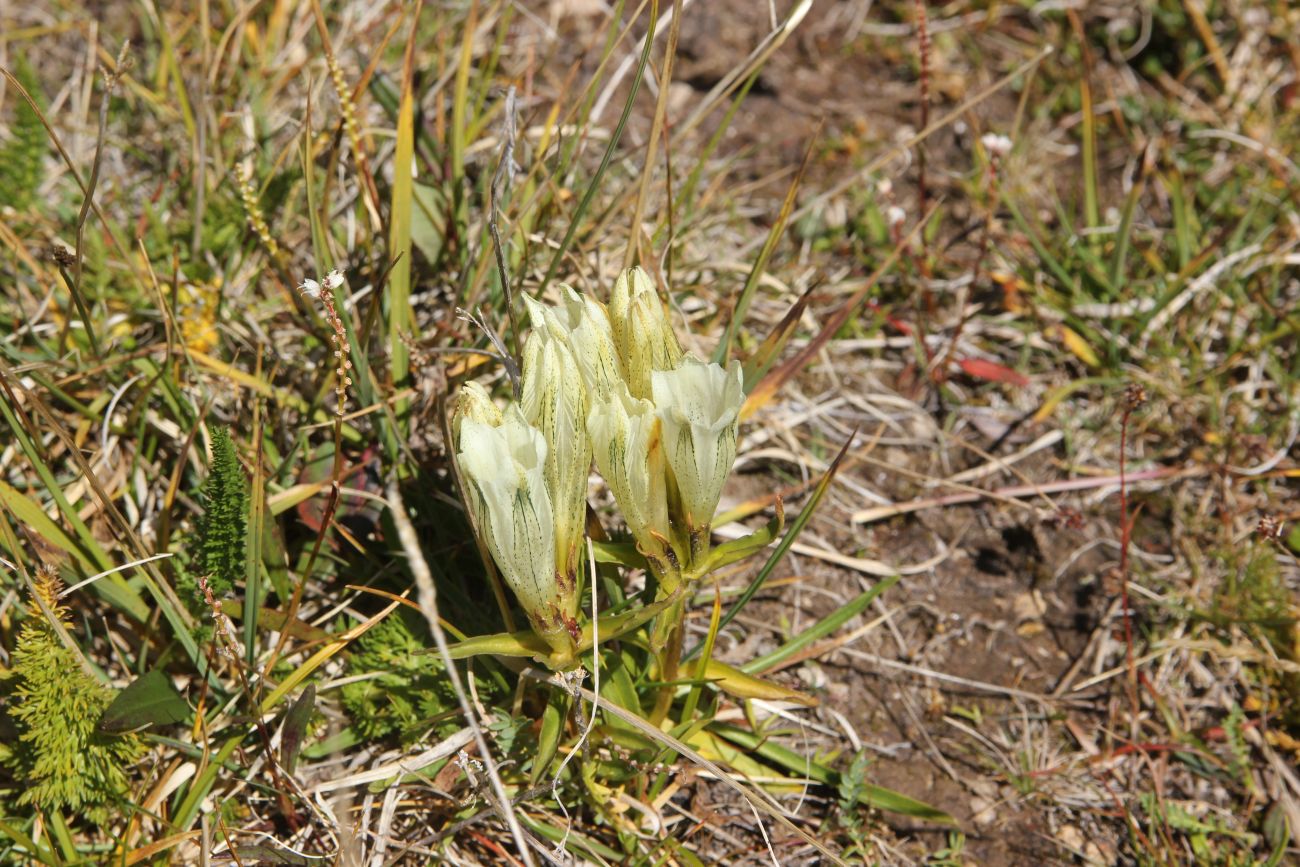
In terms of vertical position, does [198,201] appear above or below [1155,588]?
above

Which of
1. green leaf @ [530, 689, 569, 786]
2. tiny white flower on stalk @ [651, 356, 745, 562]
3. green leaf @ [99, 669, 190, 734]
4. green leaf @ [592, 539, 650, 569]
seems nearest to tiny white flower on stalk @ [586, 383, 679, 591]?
tiny white flower on stalk @ [651, 356, 745, 562]

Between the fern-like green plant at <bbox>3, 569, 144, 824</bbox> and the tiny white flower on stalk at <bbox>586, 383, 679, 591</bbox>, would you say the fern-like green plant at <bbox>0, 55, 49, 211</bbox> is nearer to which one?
the fern-like green plant at <bbox>3, 569, 144, 824</bbox>

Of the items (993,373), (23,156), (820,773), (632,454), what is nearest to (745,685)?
(820,773)

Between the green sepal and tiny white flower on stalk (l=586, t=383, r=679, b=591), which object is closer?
tiny white flower on stalk (l=586, t=383, r=679, b=591)

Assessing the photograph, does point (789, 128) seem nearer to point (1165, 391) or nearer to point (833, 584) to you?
point (1165, 391)

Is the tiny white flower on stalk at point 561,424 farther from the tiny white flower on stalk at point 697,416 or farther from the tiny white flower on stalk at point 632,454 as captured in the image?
the tiny white flower on stalk at point 697,416

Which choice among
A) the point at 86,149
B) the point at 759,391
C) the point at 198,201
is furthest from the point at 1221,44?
the point at 86,149

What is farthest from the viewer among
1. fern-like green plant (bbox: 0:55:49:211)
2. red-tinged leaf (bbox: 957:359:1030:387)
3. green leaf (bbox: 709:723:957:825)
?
red-tinged leaf (bbox: 957:359:1030:387)

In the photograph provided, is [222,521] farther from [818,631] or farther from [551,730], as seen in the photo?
[818,631]

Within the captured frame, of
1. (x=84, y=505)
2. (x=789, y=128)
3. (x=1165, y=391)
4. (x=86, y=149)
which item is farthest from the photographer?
(x=789, y=128)
